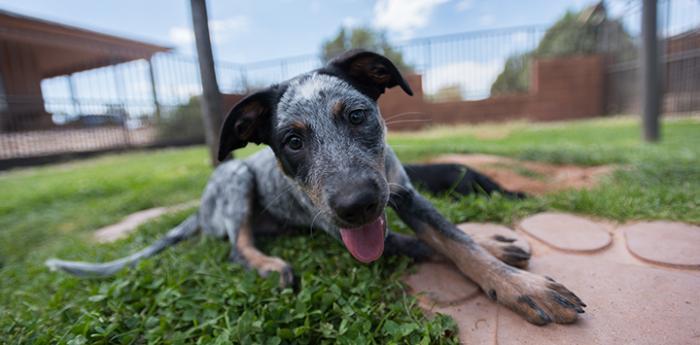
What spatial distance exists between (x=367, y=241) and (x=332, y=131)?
0.62 meters

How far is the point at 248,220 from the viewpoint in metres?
2.76

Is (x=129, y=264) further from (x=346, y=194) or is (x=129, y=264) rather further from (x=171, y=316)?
(x=346, y=194)

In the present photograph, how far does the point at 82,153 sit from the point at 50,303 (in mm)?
12713

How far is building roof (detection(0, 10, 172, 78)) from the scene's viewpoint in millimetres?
12945

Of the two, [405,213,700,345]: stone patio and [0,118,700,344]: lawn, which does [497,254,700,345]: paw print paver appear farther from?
[0,118,700,344]: lawn

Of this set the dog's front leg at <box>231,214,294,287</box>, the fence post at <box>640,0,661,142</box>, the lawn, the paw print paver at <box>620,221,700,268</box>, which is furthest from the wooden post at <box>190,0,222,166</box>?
the fence post at <box>640,0,661,142</box>

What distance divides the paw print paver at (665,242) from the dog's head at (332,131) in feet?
4.54

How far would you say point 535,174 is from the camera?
4.04m

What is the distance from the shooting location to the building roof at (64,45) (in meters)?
12.9

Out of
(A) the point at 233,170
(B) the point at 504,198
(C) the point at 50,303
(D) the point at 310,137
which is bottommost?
(C) the point at 50,303

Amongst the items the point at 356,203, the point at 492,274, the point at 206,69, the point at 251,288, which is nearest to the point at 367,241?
the point at 356,203

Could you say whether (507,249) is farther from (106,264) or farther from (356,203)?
(106,264)

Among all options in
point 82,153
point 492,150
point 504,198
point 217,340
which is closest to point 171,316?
point 217,340

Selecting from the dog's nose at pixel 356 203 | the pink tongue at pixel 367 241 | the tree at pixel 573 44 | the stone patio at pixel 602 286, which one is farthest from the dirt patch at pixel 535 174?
the tree at pixel 573 44
